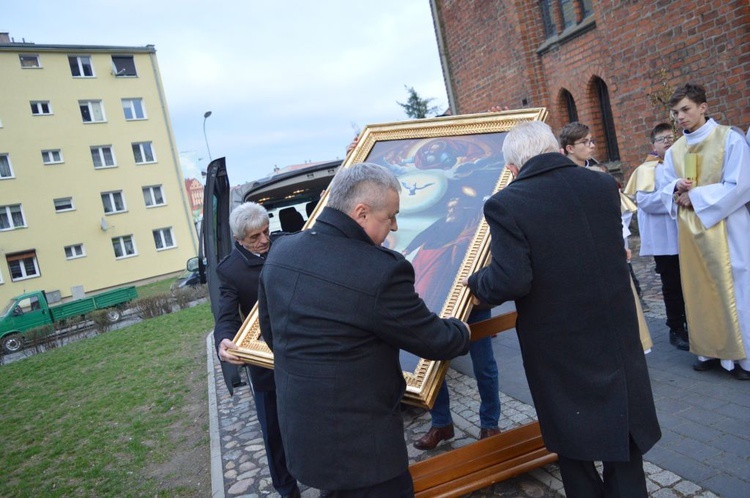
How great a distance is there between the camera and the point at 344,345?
2.07 metres

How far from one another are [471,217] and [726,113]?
6007 mm

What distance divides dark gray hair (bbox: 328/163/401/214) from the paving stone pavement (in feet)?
7.49

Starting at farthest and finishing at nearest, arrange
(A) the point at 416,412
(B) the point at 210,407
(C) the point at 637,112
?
(C) the point at 637,112 < (B) the point at 210,407 < (A) the point at 416,412

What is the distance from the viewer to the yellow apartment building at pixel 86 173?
1341 inches

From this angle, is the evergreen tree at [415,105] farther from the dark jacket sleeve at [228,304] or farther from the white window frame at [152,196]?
the dark jacket sleeve at [228,304]

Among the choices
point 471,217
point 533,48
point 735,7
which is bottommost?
point 471,217

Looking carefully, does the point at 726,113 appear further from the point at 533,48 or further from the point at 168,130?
the point at 168,130

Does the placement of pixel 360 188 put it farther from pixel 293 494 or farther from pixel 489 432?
pixel 293 494

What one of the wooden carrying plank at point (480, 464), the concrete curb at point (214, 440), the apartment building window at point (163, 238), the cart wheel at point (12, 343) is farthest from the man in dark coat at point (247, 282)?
the apartment building window at point (163, 238)

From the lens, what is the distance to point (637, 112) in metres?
9.03

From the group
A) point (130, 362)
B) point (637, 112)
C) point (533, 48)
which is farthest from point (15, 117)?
point (637, 112)

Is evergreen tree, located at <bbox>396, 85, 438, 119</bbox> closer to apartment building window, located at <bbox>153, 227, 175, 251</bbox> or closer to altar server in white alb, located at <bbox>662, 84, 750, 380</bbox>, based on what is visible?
apartment building window, located at <bbox>153, 227, 175, 251</bbox>

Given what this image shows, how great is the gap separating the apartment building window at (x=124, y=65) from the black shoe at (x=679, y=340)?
41072mm

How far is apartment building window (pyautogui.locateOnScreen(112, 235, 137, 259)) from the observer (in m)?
37.3
